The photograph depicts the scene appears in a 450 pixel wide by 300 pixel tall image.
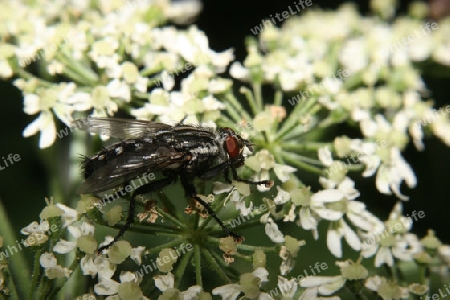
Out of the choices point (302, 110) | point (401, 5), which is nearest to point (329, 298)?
point (302, 110)

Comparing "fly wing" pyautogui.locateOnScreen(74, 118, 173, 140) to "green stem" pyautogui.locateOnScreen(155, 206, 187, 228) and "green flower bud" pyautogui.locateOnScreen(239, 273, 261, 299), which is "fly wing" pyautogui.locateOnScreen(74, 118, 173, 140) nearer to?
"green stem" pyautogui.locateOnScreen(155, 206, 187, 228)


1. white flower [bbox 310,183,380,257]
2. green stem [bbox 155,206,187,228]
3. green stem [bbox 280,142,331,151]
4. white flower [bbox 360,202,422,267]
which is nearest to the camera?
green stem [bbox 155,206,187,228]

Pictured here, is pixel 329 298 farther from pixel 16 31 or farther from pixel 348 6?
pixel 348 6

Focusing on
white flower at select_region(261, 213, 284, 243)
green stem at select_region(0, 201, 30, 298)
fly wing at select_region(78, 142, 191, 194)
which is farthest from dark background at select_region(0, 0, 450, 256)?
white flower at select_region(261, 213, 284, 243)

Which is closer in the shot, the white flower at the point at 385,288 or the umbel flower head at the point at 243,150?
the umbel flower head at the point at 243,150

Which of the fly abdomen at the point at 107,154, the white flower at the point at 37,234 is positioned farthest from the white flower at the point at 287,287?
the white flower at the point at 37,234

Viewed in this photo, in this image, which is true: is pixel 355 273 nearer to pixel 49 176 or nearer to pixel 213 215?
pixel 213 215

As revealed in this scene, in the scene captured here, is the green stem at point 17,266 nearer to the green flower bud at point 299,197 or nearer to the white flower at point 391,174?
the green flower bud at point 299,197
